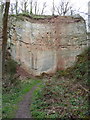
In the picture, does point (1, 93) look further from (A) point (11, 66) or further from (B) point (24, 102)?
(A) point (11, 66)

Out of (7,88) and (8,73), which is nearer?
(7,88)

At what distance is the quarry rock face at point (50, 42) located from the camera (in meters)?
22.4

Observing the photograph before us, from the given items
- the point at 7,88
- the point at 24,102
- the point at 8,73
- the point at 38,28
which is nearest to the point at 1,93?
the point at 7,88

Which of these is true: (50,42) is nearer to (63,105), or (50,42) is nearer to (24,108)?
(24,108)

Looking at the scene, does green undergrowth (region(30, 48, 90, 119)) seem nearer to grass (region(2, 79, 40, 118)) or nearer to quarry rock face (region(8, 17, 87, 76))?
grass (region(2, 79, 40, 118))

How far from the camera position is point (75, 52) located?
919 inches

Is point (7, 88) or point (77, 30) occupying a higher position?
point (77, 30)

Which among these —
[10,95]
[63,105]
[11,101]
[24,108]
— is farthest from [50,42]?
[63,105]

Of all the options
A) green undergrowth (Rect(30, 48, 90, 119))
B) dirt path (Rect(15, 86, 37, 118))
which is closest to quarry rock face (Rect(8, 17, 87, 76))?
dirt path (Rect(15, 86, 37, 118))

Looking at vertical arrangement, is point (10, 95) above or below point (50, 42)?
below

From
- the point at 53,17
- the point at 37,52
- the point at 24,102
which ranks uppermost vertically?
the point at 53,17

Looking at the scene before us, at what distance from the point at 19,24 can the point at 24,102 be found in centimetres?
1324

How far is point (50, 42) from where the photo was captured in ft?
77.6

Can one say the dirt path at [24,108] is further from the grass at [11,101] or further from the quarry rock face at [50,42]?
the quarry rock face at [50,42]
